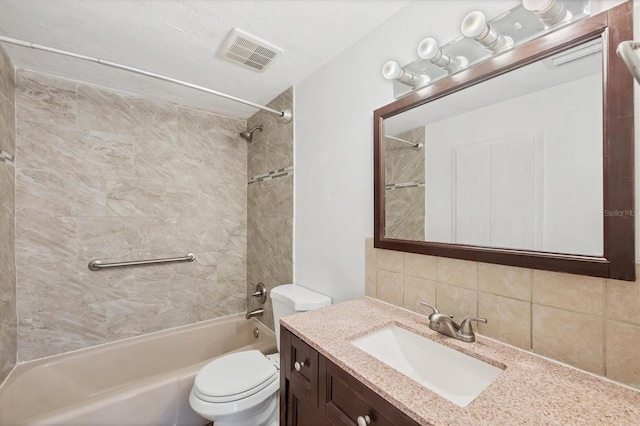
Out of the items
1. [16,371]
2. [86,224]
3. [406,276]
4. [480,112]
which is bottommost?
[16,371]

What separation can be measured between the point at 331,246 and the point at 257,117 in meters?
1.58

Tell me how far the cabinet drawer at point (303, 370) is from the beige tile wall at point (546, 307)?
530 millimetres

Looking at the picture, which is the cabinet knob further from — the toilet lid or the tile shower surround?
the toilet lid

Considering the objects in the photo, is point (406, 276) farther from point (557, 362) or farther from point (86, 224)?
point (86, 224)

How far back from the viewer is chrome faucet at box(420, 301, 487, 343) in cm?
96

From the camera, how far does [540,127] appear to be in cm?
86

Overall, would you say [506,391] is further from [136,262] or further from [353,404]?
[136,262]

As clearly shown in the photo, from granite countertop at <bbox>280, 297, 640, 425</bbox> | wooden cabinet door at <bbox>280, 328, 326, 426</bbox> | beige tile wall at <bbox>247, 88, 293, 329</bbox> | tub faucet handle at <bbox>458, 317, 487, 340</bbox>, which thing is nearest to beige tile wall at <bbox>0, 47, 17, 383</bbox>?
beige tile wall at <bbox>247, 88, 293, 329</bbox>

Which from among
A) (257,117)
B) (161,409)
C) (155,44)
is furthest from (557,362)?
(257,117)

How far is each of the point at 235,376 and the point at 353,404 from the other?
1.00m

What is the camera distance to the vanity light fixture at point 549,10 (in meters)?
0.79

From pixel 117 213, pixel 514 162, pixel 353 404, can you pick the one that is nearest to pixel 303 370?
pixel 353 404

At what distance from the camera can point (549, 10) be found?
0.80 m

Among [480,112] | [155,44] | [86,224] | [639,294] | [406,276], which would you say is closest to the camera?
[639,294]
